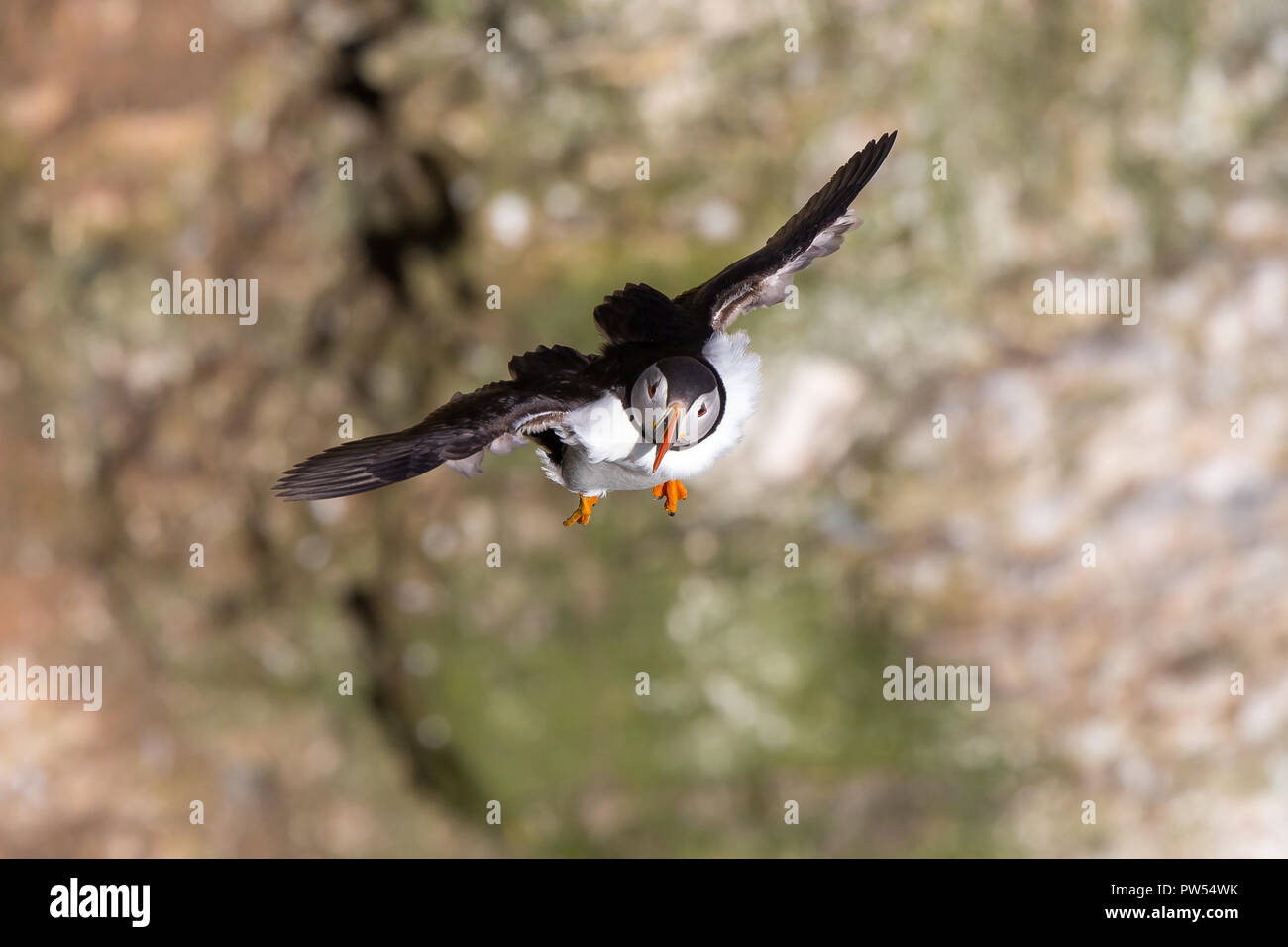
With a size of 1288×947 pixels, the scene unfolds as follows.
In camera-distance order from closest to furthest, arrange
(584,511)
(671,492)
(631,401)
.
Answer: (631,401) → (671,492) → (584,511)

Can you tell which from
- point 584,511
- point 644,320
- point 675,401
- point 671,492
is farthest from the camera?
point 584,511

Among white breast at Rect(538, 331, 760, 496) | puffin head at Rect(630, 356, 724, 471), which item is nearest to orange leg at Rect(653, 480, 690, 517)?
white breast at Rect(538, 331, 760, 496)

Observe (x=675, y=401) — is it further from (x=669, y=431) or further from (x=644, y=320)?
(x=644, y=320)

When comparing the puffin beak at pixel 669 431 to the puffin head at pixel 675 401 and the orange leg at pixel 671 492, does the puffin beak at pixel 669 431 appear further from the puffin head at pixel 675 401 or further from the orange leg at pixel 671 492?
the orange leg at pixel 671 492

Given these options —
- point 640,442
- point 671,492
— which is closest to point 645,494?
point 671,492

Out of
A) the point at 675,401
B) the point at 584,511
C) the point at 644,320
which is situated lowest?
the point at 584,511

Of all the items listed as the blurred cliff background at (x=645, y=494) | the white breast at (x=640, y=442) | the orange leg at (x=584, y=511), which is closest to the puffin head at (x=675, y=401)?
the white breast at (x=640, y=442)

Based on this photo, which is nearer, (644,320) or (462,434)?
(462,434)

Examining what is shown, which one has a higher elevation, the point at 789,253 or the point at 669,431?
the point at 789,253

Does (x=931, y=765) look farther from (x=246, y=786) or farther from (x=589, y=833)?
(x=246, y=786)
